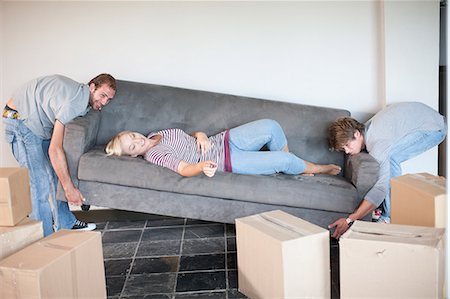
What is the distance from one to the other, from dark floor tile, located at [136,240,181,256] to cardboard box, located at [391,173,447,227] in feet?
4.24

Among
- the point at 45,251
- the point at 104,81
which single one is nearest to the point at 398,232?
the point at 45,251

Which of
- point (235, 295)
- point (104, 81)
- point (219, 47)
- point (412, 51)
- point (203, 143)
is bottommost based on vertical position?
point (235, 295)

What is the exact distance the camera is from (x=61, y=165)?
286cm

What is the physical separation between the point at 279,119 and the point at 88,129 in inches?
51.5

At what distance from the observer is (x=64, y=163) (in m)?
2.86

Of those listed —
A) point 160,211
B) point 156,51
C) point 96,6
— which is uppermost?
point 96,6

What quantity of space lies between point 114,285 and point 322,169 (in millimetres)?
1519

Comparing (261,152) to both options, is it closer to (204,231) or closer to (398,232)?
(204,231)

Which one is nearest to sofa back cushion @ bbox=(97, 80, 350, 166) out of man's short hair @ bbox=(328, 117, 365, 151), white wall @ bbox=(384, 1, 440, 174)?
man's short hair @ bbox=(328, 117, 365, 151)

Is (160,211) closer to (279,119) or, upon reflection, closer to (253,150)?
(253,150)

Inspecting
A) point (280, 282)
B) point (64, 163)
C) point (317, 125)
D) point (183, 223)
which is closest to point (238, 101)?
point (317, 125)

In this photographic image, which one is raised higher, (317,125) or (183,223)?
(317,125)

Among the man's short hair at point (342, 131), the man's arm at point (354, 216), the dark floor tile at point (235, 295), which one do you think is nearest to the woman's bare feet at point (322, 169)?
the man's short hair at point (342, 131)

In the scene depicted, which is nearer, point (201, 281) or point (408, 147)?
point (201, 281)
